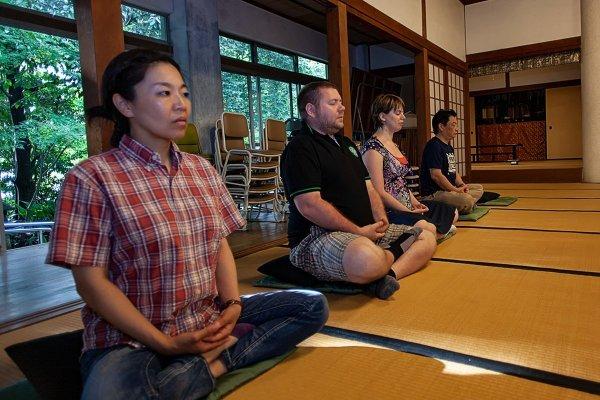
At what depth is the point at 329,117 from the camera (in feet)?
6.54

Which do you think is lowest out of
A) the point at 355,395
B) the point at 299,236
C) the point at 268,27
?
the point at 355,395

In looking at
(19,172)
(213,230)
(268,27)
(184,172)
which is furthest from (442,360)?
(268,27)

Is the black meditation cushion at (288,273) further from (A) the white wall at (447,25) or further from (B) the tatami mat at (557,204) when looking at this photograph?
(A) the white wall at (447,25)

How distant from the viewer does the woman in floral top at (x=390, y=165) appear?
2631 mm

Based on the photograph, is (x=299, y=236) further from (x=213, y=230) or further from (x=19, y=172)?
(x=19, y=172)

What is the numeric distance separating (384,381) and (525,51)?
7.16m

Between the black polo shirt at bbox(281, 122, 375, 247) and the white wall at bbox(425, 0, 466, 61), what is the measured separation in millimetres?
4647

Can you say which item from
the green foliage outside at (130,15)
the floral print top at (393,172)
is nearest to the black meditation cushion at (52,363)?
the floral print top at (393,172)

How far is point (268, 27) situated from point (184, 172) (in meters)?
6.40

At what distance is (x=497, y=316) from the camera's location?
1.61m

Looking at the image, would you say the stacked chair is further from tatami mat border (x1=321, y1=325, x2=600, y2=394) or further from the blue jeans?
the blue jeans

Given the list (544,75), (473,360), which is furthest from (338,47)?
(544,75)

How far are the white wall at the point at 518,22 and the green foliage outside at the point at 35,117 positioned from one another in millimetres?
5937

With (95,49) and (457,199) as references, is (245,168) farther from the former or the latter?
(95,49)
